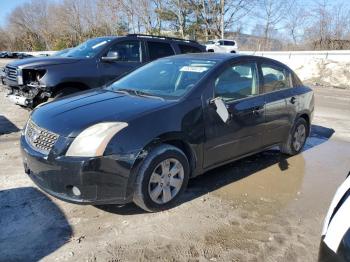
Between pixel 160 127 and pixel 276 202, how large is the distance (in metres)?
1.69

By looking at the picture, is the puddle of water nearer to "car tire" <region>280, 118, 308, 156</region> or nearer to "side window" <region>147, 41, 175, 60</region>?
"car tire" <region>280, 118, 308, 156</region>

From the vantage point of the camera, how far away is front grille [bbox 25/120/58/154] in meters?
3.77

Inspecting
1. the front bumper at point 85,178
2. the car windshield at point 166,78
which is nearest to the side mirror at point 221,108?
the car windshield at point 166,78

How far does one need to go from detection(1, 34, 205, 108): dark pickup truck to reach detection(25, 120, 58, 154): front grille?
3474 millimetres

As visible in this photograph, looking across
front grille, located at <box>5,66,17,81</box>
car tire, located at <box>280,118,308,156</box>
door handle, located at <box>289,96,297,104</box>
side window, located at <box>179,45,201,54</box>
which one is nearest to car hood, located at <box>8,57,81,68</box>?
front grille, located at <box>5,66,17,81</box>

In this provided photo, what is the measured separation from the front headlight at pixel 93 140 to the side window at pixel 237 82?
1501mm

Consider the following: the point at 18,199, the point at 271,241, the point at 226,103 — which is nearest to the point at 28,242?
the point at 18,199

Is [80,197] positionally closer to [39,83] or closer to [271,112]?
[271,112]

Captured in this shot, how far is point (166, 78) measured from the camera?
4.95m

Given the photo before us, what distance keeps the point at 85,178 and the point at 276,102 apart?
3110mm

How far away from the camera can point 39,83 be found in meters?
7.42

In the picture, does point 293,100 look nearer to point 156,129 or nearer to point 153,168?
point 156,129

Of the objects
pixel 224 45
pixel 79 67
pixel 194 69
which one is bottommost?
pixel 224 45

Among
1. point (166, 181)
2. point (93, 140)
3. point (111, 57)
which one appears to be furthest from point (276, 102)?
point (111, 57)
